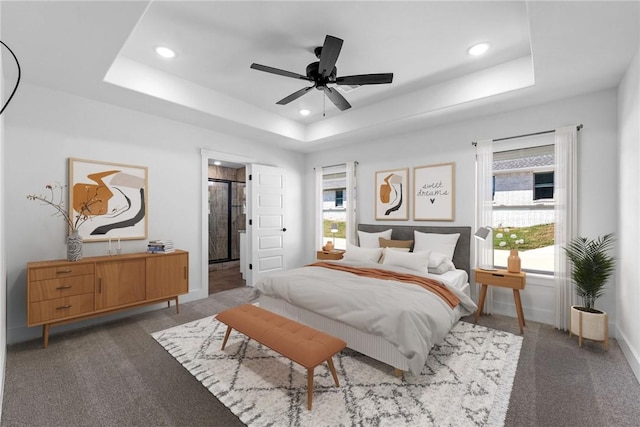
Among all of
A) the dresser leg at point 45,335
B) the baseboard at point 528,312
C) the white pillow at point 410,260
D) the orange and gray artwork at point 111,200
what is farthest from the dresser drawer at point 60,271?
the baseboard at point 528,312

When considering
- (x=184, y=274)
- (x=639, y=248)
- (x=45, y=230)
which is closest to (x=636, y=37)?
(x=639, y=248)

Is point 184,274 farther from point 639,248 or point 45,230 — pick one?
point 639,248

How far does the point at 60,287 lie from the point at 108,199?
3.70 feet

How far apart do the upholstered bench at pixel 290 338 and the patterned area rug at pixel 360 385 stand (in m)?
0.15

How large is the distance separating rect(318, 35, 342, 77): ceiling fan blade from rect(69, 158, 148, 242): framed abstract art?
275cm

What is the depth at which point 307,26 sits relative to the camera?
254 cm

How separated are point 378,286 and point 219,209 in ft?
19.0

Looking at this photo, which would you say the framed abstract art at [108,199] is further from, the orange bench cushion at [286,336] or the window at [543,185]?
the window at [543,185]

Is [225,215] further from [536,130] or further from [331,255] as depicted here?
[536,130]

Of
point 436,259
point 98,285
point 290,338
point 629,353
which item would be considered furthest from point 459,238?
point 98,285

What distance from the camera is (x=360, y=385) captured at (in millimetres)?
2168

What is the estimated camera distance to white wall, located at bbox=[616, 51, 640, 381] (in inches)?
93.6

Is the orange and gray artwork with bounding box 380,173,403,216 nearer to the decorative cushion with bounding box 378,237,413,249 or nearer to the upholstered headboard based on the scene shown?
the upholstered headboard

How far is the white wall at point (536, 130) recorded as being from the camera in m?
3.10
